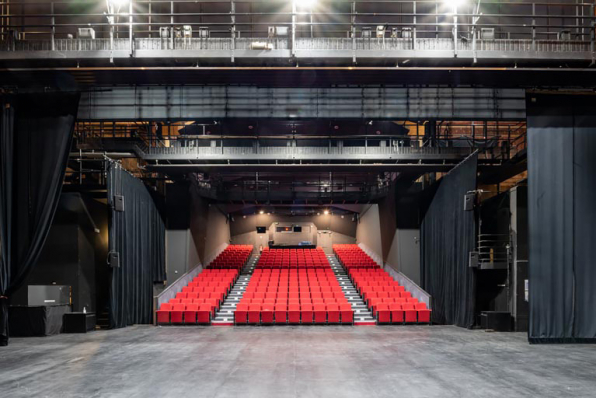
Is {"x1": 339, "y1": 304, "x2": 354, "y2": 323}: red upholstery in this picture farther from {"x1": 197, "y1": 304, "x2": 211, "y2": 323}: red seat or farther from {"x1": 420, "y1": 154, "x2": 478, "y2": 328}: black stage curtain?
{"x1": 197, "y1": 304, "x2": 211, "y2": 323}: red seat

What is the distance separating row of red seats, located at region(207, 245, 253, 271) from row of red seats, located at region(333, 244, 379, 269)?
573cm

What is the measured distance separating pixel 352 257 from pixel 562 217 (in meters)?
16.1

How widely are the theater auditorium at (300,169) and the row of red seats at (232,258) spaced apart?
12.2 feet

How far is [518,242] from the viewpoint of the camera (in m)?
13.8

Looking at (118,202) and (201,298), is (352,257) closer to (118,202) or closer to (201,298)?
(201,298)

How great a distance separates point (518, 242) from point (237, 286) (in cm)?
1231

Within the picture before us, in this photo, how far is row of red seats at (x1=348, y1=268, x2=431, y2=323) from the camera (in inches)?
619

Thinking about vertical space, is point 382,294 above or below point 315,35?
below

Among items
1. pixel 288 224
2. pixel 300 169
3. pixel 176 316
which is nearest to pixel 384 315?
pixel 300 169

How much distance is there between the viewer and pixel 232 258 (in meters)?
26.7

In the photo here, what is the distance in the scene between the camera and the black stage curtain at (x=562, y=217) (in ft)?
38.5

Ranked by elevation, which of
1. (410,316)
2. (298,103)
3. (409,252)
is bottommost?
(410,316)

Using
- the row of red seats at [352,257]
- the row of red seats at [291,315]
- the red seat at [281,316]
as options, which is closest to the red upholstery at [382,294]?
the row of red seats at [352,257]

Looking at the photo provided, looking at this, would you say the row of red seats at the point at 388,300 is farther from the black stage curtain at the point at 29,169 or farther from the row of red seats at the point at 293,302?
the black stage curtain at the point at 29,169
